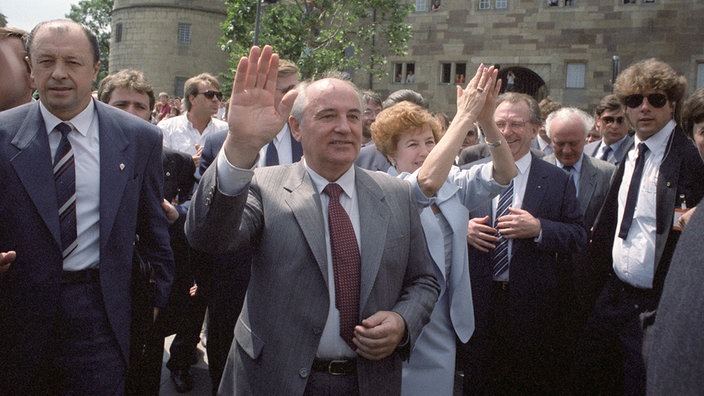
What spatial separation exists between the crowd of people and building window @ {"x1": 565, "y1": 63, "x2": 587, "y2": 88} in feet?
68.8

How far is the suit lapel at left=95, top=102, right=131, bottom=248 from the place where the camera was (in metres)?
2.75

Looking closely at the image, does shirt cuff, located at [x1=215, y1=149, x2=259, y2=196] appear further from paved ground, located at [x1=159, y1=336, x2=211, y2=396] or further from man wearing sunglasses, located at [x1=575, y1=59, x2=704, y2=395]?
paved ground, located at [x1=159, y1=336, x2=211, y2=396]

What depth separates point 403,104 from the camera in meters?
3.68

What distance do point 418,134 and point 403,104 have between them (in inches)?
8.8

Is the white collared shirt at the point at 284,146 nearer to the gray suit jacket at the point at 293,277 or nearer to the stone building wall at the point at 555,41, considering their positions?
the gray suit jacket at the point at 293,277

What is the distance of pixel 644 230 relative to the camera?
3.74 m

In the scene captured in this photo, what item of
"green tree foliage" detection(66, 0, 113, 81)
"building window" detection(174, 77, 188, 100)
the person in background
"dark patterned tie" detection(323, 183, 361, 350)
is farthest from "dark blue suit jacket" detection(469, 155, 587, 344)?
"green tree foliage" detection(66, 0, 113, 81)

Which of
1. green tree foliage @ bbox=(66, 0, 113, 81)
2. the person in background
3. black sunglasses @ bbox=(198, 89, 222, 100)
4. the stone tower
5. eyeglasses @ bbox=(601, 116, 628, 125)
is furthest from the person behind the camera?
green tree foliage @ bbox=(66, 0, 113, 81)

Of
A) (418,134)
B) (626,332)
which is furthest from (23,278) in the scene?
(626,332)

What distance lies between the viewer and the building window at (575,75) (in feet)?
77.3

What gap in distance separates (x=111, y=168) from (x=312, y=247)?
1165mm

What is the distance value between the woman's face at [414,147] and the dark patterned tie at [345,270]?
1.20 metres

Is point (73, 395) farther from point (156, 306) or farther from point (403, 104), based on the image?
point (403, 104)

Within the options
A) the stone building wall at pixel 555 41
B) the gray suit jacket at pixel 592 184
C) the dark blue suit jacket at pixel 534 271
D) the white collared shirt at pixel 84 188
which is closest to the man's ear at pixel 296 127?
the white collared shirt at pixel 84 188
